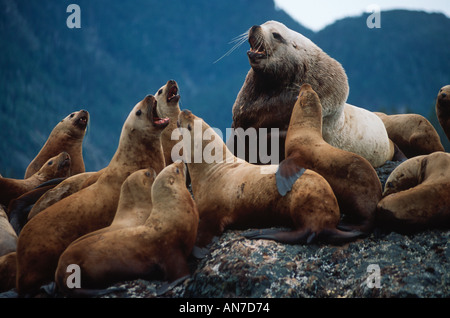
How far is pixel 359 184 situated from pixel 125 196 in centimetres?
184

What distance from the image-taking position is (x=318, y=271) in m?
2.87

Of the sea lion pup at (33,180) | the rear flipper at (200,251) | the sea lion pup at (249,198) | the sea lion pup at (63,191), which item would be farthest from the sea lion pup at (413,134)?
the sea lion pup at (33,180)

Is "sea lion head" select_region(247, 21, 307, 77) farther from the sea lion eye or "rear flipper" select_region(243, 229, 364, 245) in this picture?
"rear flipper" select_region(243, 229, 364, 245)

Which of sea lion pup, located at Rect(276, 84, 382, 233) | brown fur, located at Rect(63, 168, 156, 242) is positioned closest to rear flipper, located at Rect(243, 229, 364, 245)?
sea lion pup, located at Rect(276, 84, 382, 233)

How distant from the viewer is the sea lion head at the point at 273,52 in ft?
16.5

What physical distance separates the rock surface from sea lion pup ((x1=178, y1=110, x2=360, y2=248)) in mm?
144

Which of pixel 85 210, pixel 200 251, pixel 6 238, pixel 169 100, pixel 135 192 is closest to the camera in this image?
pixel 200 251

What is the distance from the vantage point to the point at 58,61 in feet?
223

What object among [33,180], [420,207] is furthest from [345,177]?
[33,180]

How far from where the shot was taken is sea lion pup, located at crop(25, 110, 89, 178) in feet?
21.6

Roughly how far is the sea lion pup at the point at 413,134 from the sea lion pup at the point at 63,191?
4339 millimetres

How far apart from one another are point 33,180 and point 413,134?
5325mm

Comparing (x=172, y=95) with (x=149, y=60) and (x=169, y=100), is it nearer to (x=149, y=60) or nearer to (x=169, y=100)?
(x=169, y=100)

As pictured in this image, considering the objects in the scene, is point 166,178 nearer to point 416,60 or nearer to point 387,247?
point 387,247
